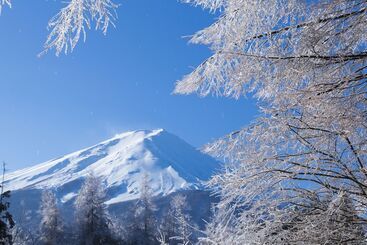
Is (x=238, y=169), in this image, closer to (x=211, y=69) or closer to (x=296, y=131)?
(x=296, y=131)

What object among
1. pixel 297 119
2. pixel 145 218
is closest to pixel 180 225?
pixel 145 218

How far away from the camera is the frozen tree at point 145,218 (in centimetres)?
3350

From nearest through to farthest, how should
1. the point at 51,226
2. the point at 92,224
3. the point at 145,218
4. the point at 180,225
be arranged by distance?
the point at 180,225, the point at 92,224, the point at 51,226, the point at 145,218

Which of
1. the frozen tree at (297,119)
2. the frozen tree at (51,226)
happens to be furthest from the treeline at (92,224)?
the frozen tree at (297,119)

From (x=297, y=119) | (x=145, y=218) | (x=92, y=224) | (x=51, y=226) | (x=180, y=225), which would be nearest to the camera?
(x=297, y=119)

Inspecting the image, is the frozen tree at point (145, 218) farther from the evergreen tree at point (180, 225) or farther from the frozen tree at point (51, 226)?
the frozen tree at point (51, 226)

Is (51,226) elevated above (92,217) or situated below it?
below

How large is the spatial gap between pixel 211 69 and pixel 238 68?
0.71 meters

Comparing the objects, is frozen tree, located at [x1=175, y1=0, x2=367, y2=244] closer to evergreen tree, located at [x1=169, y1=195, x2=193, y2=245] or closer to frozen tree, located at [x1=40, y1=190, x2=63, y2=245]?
evergreen tree, located at [x1=169, y1=195, x2=193, y2=245]

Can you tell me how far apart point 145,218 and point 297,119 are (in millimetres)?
32466

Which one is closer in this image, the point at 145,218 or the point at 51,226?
the point at 51,226

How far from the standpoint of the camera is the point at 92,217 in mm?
29844

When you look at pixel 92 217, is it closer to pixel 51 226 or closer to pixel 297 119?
pixel 51 226

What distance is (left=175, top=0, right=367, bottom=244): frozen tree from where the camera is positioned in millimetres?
3549
